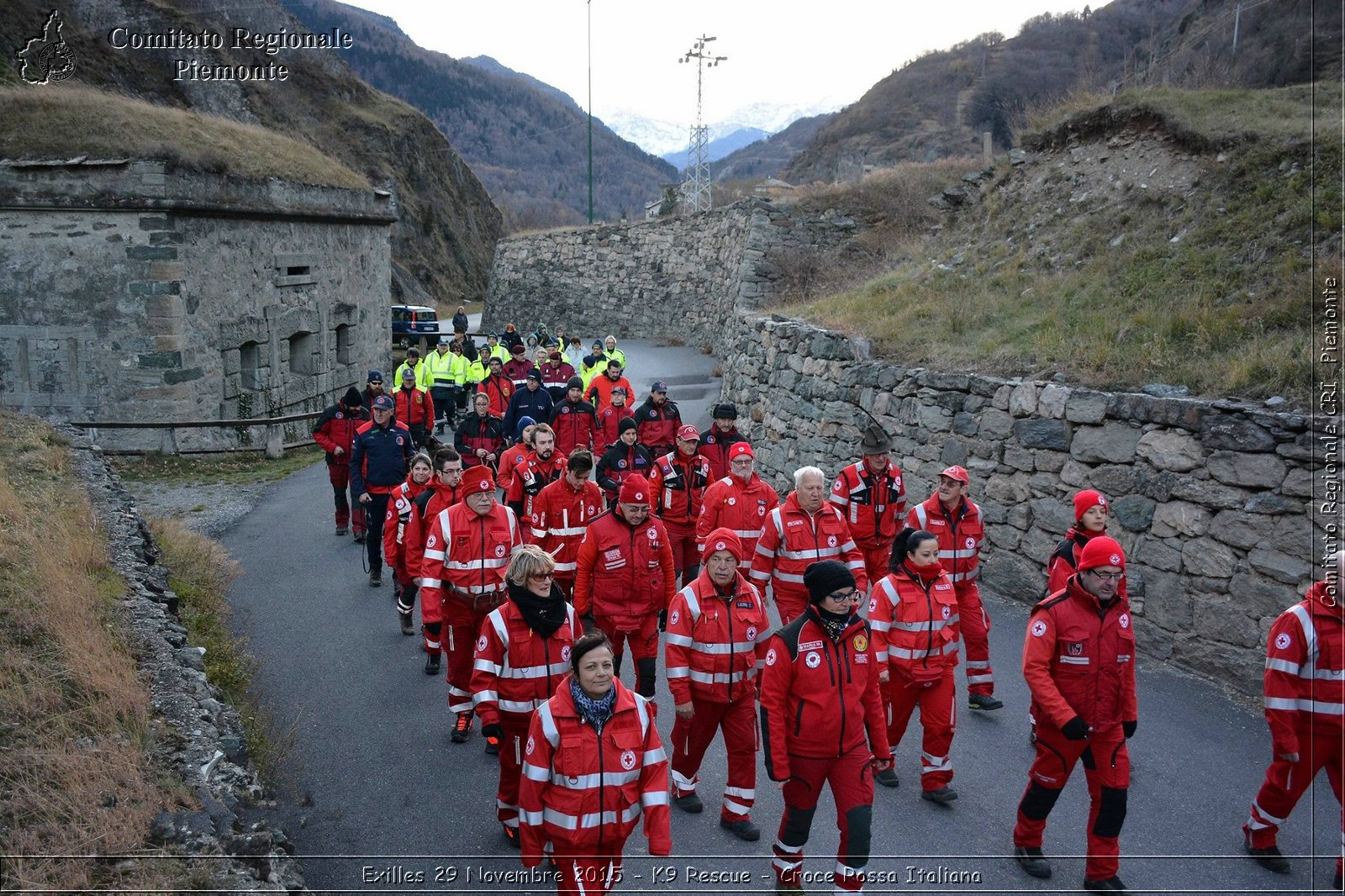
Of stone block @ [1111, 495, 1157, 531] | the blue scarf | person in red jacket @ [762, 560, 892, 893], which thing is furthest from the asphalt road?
the blue scarf

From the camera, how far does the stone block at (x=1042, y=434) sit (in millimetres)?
8828

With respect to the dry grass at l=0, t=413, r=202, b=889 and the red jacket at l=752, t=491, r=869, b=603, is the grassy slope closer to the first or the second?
the red jacket at l=752, t=491, r=869, b=603

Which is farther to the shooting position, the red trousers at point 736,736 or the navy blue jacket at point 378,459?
the navy blue jacket at point 378,459

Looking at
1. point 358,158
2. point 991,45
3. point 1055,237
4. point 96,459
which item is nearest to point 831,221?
point 1055,237

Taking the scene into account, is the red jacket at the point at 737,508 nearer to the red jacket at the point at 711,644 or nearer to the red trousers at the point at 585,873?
the red jacket at the point at 711,644

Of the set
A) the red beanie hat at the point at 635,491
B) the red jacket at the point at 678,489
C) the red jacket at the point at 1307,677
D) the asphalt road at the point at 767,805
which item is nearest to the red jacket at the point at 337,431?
the asphalt road at the point at 767,805

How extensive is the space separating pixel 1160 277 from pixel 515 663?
920 cm

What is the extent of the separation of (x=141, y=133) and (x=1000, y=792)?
17751mm

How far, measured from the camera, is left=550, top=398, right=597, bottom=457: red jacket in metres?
12.0

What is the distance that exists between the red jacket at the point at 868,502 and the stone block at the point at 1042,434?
201 cm

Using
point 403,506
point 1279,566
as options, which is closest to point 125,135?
point 403,506

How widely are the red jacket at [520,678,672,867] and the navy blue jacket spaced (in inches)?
258

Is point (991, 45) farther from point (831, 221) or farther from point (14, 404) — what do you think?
point (14, 404)

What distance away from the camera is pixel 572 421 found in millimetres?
12008
